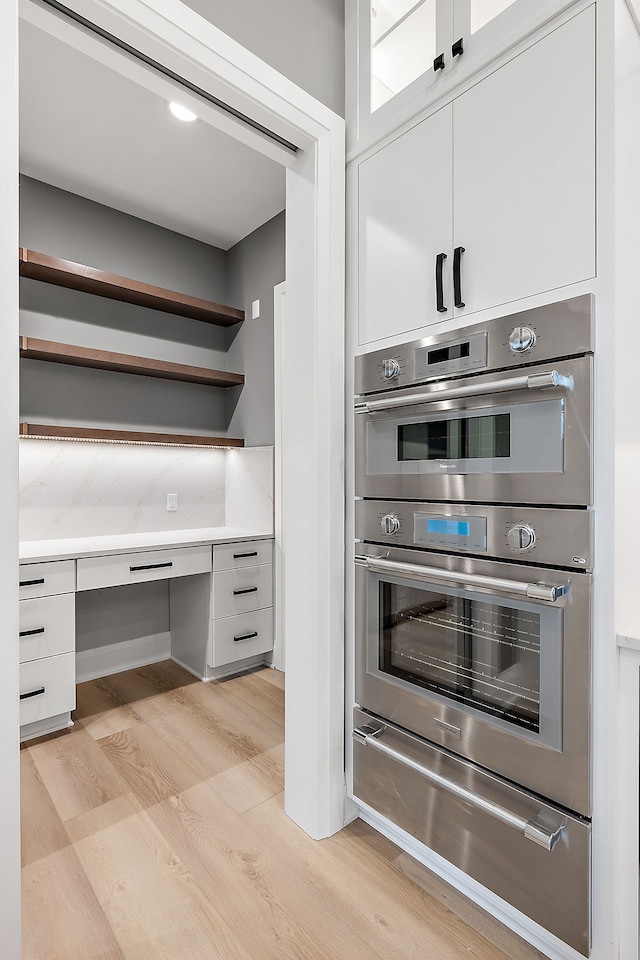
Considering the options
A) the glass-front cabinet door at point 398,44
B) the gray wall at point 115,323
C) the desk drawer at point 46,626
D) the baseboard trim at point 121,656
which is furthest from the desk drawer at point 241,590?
the glass-front cabinet door at point 398,44

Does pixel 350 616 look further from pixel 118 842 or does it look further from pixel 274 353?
pixel 274 353

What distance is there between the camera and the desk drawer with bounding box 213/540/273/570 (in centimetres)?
292

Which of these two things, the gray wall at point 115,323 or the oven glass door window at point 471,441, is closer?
the oven glass door window at point 471,441

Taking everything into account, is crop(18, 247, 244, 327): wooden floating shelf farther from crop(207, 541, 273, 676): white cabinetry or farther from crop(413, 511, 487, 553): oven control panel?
crop(413, 511, 487, 553): oven control panel

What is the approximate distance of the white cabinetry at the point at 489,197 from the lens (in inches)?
45.6

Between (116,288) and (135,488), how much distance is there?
117cm

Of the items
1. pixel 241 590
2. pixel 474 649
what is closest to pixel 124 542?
pixel 241 590

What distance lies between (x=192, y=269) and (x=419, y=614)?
2915 millimetres

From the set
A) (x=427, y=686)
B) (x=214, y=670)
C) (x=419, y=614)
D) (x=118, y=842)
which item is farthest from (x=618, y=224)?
(x=214, y=670)

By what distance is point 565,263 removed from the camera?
1178 millimetres

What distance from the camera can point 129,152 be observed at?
2.58m

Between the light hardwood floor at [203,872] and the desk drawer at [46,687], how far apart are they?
14cm

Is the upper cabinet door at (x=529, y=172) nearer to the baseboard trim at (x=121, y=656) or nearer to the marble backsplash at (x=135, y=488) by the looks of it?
the marble backsplash at (x=135, y=488)

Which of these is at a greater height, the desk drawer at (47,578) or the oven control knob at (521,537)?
the oven control knob at (521,537)
